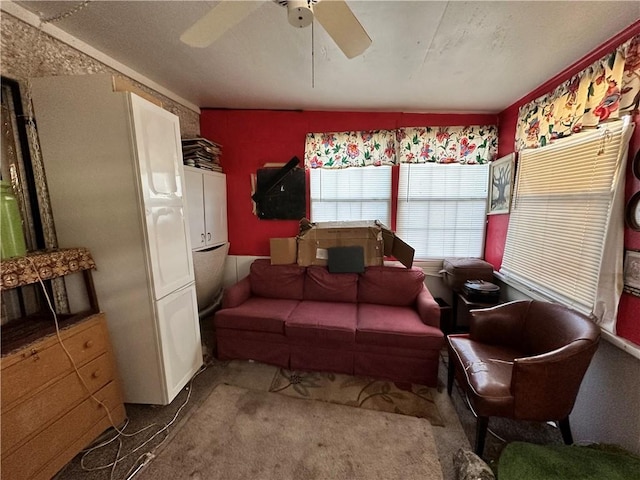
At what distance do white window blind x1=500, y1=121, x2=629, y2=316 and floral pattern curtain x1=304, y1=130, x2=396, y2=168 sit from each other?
1.31 metres

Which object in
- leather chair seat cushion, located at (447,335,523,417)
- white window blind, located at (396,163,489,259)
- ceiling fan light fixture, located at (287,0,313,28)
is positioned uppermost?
ceiling fan light fixture, located at (287,0,313,28)

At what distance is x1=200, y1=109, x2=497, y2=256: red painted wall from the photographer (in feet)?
9.76

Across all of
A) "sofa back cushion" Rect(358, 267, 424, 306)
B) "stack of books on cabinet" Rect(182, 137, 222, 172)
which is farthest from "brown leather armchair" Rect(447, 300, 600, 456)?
"stack of books on cabinet" Rect(182, 137, 222, 172)

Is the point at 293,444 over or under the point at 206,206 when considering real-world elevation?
under

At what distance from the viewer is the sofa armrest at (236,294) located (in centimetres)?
247

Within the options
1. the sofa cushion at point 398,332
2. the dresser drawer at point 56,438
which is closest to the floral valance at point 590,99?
the sofa cushion at point 398,332

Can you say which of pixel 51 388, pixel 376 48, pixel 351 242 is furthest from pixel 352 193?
pixel 51 388

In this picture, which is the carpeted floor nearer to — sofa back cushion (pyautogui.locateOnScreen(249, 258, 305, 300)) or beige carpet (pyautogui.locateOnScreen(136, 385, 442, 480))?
beige carpet (pyautogui.locateOnScreen(136, 385, 442, 480))

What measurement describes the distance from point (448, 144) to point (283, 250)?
2.24 metres

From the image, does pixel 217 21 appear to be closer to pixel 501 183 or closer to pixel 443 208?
pixel 443 208

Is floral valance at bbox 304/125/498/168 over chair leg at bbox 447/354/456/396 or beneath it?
over

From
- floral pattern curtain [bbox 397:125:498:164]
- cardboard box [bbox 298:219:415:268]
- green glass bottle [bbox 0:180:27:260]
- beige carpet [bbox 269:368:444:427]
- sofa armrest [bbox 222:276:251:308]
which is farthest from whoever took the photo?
floral pattern curtain [bbox 397:125:498:164]

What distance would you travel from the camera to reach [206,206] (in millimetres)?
2783

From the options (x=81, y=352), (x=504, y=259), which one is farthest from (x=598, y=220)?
(x=81, y=352)
